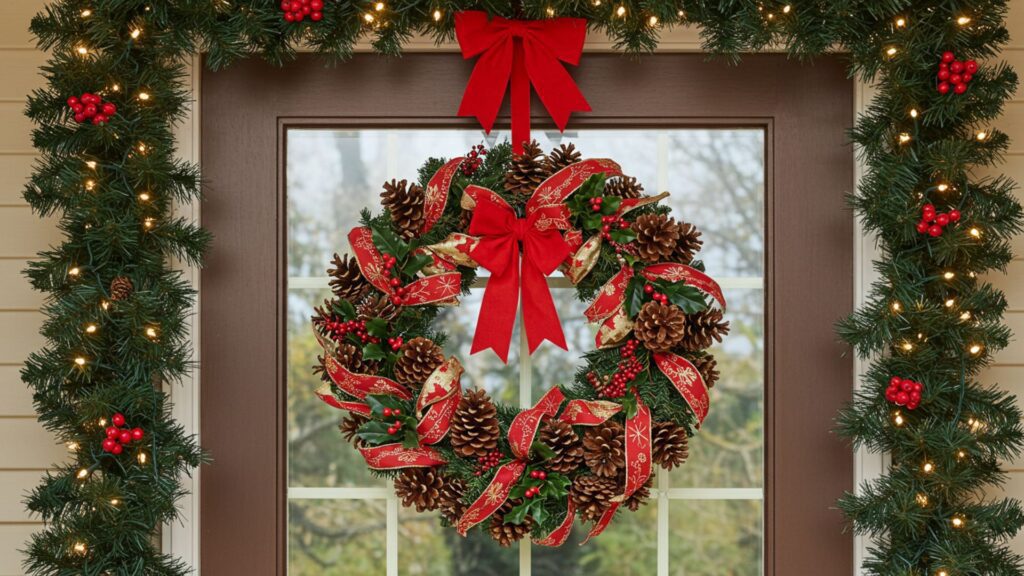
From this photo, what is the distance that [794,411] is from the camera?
59.7 inches

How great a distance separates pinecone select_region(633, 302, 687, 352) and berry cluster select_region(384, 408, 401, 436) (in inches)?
17.4

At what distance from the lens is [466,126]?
4.98ft

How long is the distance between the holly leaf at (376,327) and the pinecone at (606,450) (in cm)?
40

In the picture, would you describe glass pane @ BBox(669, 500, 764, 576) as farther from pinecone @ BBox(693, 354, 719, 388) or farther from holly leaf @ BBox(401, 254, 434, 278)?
holly leaf @ BBox(401, 254, 434, 278)

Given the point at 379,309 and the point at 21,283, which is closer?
the point at 379,309

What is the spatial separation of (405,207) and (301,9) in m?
0.39

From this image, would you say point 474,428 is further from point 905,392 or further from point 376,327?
point 905,392

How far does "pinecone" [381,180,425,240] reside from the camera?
1423mm

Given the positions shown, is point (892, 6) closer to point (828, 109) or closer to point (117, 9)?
point (828, 109)

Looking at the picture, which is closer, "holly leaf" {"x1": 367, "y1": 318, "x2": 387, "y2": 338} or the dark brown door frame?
"holly leaf" {"x1": 367, "y1": 318, "x2": 387, "y2": 338}

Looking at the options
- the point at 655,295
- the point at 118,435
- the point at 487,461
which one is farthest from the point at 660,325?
the point at 118,435

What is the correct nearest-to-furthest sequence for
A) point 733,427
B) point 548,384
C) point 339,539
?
point 548,384, point 733,427, point 339,539

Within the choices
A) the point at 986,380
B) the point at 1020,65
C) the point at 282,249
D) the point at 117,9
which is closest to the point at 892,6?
the point at 1020,65

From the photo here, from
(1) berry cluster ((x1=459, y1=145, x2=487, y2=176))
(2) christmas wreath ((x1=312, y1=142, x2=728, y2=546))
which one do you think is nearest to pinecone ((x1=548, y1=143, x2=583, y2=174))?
(2) christmas wreath ((x1=312, y1=142, x2=728, y2=546))
